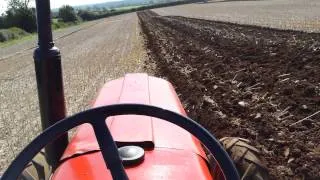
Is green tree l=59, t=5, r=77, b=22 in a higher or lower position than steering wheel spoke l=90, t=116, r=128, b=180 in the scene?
lower

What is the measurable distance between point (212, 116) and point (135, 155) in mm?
3922

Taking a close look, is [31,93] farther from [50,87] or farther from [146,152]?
[146,152]

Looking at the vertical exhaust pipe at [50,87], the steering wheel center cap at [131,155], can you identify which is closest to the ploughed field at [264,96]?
the vertical exhaust pipe at [50,87]

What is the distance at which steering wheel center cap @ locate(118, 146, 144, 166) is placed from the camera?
200 centimetres

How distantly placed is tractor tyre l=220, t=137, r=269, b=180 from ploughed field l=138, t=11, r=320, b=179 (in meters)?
0.92

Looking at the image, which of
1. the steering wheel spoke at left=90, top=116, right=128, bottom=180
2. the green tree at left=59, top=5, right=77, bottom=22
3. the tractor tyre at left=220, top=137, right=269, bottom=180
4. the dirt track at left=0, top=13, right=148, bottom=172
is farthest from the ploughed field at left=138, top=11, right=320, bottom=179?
the green tree at left=59, top=5, right=77, bottom=22

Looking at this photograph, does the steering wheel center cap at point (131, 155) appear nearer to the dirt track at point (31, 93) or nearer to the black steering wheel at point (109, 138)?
the black steering wheel at point (109, 138)

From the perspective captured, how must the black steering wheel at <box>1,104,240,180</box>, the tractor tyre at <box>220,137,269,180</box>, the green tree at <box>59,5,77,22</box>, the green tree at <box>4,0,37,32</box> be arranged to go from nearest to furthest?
the black steering wheel at <box>1,104,240,180</box> < the tractor tyre at <box>220,137,269,180</box> < the green tree at <box>4,0,37,32</box> < the green tree at <box>59,5,77,22</box>

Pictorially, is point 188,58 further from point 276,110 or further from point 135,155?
point 135,155

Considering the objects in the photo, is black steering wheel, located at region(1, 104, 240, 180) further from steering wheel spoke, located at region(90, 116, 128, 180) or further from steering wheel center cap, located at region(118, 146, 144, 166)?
steering wheel center cap, located at region(118, 146, 144, 166)

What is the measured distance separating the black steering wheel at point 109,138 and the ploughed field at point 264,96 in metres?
2.51

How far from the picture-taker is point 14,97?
28.7 ft

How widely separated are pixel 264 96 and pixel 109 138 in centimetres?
514

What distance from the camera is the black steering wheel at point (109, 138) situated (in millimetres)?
1648
